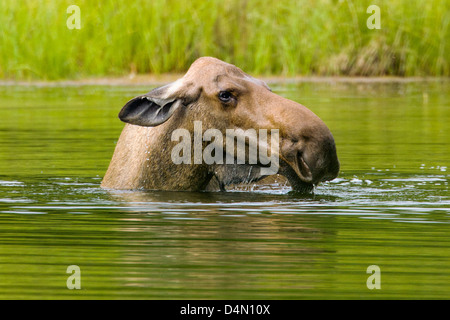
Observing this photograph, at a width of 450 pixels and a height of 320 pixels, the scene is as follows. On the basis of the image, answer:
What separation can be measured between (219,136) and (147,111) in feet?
1.84

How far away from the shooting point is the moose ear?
8625 mm

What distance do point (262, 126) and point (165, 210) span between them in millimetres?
903

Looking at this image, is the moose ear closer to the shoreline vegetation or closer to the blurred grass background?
the shoreline vegetation

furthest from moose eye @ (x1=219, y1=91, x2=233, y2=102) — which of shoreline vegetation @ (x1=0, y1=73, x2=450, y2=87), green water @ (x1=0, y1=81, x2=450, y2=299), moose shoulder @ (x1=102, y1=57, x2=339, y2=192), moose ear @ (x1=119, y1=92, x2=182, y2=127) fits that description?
shoreline vegetation @ (x1=0, y1=73, x2=450, y2=87)

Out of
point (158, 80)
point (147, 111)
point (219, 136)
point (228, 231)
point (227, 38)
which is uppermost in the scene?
point (227, 38)

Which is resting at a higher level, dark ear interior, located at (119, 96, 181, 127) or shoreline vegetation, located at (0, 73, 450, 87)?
shoreline vegetation, located at (0, 73, 450, 87)

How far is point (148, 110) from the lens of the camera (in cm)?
867

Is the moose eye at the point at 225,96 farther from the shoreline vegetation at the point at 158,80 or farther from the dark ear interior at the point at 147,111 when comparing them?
the shoreline vegetation at the point at 158,80

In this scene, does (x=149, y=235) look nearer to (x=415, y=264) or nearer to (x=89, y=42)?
(x=415, y=264)

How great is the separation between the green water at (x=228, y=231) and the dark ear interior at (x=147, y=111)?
593mm

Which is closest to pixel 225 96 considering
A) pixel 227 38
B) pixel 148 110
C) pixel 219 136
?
pixel 219 136

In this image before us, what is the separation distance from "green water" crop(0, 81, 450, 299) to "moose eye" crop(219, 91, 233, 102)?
0.77 m

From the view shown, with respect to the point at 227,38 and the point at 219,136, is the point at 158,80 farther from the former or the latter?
the point at 219,136

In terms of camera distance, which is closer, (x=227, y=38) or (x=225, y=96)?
(x=225, y=96)
